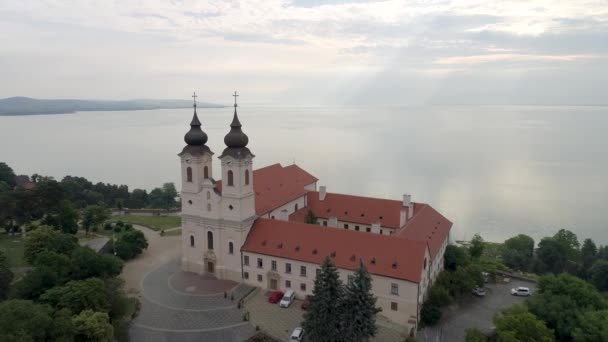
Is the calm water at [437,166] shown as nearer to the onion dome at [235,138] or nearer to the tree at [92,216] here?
the onion dome at [235,138]

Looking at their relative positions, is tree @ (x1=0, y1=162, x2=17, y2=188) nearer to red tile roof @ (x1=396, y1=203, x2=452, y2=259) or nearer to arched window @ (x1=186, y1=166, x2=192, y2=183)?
arched window @ (x1=186, y1=166, x2=192, y2=183)

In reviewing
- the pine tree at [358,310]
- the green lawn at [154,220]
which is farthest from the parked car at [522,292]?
the green lawn at [154,220]

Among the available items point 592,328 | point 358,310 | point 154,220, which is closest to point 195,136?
point 358,310

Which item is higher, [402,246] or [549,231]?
[402,246]

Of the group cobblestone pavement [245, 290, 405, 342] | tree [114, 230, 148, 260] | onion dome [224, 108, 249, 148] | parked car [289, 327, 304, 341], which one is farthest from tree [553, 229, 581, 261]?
tree [114, 230, 148, 260]

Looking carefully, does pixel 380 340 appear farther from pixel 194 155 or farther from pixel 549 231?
pixel 549 231

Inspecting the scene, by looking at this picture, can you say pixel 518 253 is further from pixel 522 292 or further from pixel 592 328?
pixel 592 328

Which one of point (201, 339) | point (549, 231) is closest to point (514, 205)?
point (549, 231)
